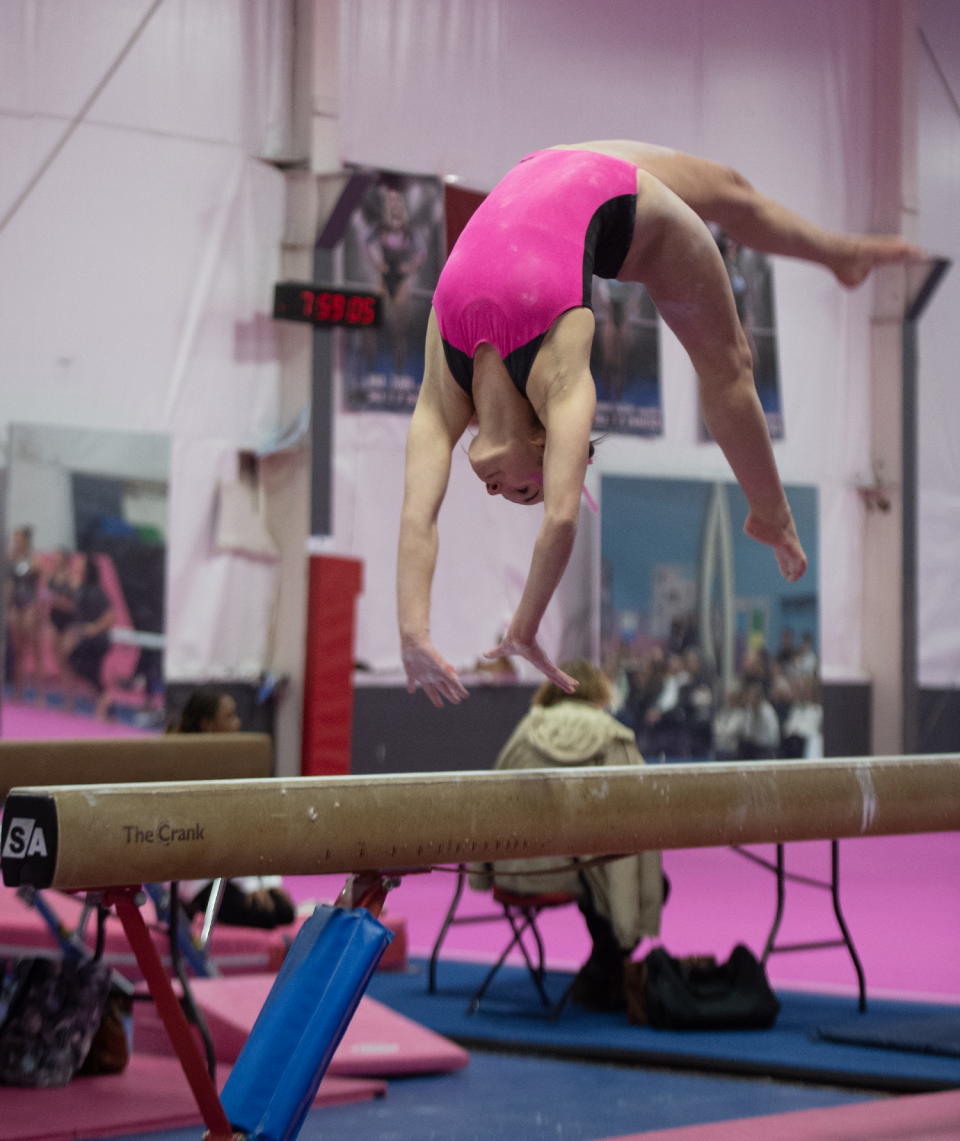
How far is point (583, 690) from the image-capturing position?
5.47 metres

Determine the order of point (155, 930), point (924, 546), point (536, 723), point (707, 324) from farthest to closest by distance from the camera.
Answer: point (924, 546) < point (536, 723) < point (155, 930) < point (707, 324)

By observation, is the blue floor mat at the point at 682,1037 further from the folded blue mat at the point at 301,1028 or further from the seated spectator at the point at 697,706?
the seated spectator at the point at 697,706

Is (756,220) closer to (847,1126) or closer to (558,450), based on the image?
(558,450)

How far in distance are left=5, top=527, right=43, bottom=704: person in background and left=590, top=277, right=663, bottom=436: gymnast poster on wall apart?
4.25 m

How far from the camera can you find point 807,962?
261 inches

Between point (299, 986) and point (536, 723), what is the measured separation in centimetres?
285

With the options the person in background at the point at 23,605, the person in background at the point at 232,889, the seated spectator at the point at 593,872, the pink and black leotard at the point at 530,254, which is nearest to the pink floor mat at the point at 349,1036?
the person in background at the point at 232,889

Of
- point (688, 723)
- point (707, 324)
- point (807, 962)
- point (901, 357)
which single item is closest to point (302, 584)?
point (688, 723)

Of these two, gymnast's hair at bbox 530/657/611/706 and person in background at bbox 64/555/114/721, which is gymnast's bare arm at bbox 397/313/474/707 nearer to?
gymnast's hair at bbox 530/657/611/706

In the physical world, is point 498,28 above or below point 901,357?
above

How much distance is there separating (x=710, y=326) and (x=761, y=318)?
8.42m

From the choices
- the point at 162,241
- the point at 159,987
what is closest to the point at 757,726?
the point at 162,241

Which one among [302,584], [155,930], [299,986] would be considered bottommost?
[155,930]

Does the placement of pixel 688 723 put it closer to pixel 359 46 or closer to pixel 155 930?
pixel 359 46
